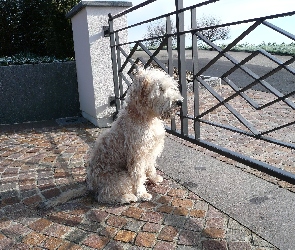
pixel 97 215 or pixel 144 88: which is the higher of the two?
pixel 144 88

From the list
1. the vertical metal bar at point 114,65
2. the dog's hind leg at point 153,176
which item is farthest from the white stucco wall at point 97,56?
the dog's hind leg at point 153,176

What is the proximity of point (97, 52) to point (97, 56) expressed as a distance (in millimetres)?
79

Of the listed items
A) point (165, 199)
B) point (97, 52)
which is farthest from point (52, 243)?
point (97, 52)

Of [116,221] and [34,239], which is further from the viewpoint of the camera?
[116,221]

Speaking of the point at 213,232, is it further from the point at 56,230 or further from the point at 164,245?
the point at 56,230

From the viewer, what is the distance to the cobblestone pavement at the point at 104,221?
8.34 ft

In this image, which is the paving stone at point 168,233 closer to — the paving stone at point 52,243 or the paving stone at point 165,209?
the paving stone at point 165,209

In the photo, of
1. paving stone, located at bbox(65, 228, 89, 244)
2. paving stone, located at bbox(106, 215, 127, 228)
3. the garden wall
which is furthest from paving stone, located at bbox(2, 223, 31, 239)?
→ the garden wall

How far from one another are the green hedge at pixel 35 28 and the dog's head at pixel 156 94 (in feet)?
21.4

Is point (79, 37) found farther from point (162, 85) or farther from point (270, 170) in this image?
point (270, 170)

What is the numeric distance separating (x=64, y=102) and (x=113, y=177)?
484 cm

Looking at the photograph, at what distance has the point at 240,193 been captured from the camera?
318 cm

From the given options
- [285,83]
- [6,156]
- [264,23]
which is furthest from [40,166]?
[285,83]

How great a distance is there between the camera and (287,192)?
3141 mm
